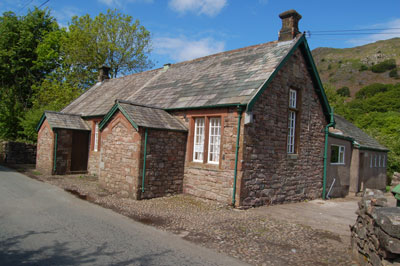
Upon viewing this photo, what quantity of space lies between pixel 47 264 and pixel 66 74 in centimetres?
3144

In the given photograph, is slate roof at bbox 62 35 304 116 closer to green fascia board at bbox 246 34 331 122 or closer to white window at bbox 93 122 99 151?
green fascia board at bbox 246 34 331 122

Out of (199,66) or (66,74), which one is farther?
(66,74)

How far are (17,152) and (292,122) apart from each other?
66.0 ft

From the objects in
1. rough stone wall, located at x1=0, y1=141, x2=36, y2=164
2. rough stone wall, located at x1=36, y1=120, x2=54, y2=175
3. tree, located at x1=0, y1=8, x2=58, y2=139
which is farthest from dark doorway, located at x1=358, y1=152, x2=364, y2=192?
tree, located at x1=0, y1=8, x2=58, y2=139

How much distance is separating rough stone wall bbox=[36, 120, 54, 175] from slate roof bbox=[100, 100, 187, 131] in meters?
6.15

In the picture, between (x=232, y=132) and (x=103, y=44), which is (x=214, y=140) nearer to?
(x=232, y=132)

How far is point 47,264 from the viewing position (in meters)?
5.01

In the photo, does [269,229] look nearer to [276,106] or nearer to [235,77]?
[276,106]

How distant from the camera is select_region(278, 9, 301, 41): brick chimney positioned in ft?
43.4

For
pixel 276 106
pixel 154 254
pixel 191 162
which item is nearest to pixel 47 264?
pixel 154 254

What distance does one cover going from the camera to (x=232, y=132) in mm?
10664

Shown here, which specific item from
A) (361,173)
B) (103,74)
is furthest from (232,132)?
(103,74)

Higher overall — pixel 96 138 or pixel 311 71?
pixel 311 71

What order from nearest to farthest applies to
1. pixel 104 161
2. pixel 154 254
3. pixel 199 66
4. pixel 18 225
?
→ 1. pixel 154 254
2. pixel 18 225
3. pixel 104 161
4. pixel 199 66
